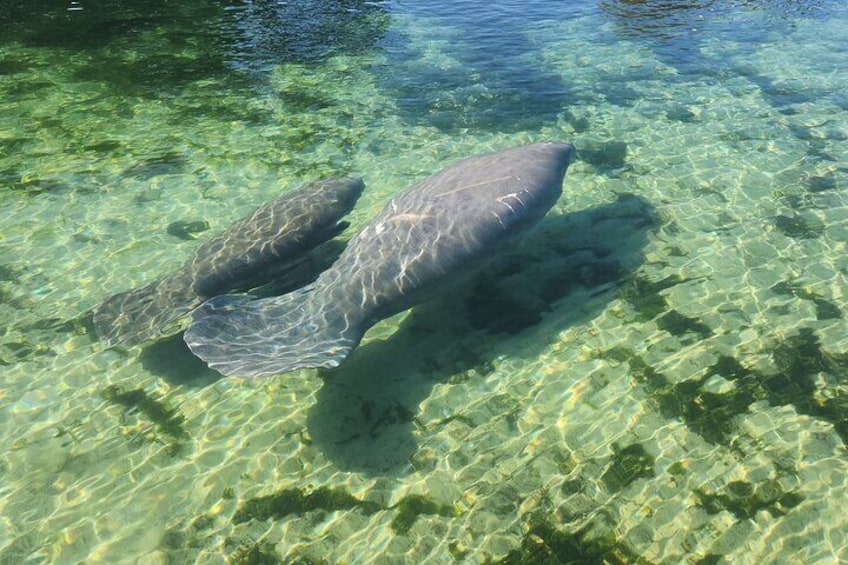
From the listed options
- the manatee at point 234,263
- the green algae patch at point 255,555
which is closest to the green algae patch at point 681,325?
the manatee at point 234,263

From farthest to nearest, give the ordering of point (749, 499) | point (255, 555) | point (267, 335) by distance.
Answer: point (267, 335) < point (749, 499) < point (255, 555)

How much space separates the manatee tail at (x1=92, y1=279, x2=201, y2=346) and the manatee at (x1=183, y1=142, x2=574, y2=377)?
76cm

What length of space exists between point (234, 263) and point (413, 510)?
3577 mm

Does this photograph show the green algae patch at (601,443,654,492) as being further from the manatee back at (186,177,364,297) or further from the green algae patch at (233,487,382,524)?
the manatee back at (186,177,364,297)

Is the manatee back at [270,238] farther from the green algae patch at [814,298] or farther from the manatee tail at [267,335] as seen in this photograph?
the green algae patch at [814,298]

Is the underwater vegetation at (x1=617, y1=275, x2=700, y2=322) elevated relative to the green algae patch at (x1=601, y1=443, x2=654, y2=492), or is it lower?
elevated

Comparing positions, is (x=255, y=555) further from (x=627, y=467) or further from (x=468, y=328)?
(x=468, y=328)

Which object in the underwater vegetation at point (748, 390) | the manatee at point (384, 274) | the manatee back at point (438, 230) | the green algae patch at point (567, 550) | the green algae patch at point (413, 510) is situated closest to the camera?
the green algae patch at point (567, 550)

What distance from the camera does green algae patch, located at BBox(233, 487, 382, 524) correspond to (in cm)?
521

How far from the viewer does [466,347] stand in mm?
6816

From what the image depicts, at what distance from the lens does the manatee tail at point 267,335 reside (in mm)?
5602

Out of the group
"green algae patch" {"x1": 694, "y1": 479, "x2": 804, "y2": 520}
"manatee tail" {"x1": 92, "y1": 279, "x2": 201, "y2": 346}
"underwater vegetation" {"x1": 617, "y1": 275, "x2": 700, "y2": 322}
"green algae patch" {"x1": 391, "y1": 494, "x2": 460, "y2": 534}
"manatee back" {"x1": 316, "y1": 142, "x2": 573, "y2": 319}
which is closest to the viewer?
"green algae patch" {"x1": 694, "y1": 479, "x2": 804, "y2": 520}

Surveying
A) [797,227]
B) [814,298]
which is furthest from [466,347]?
[797,227]

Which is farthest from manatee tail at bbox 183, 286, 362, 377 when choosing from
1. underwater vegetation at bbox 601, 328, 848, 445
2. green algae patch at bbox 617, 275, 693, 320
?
green algae patch at bbox 617, 275, 693, 320
